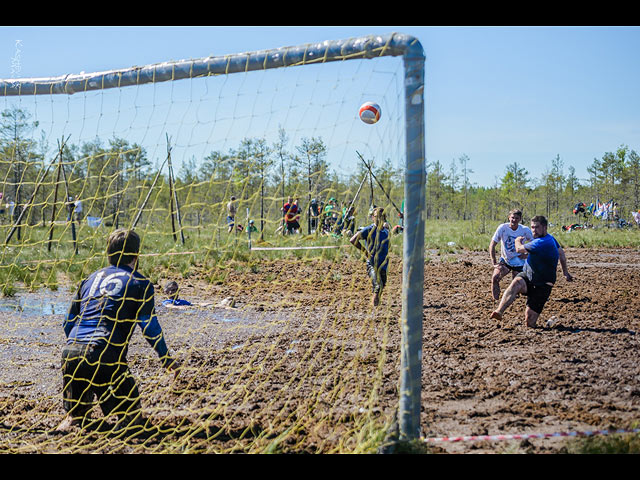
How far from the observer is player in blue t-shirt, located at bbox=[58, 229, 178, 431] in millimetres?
3867

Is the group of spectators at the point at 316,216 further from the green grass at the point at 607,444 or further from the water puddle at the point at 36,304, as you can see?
the water puddle at the point at 36,304

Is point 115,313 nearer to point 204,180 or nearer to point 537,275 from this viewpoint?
point 204,180

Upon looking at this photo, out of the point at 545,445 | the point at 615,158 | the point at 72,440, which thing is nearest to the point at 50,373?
the point at 72,440

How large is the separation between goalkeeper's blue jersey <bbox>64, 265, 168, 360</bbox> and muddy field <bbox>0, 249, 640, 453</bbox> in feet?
2.37

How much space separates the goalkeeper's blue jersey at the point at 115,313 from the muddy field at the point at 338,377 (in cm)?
72

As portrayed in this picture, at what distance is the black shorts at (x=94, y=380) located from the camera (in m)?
3.84

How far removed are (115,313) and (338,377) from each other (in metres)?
2.21

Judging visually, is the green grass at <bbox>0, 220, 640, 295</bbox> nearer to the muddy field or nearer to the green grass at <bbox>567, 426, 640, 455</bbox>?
the muddy field

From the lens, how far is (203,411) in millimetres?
4332

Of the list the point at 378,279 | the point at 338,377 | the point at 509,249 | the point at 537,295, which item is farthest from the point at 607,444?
the point at 509,249

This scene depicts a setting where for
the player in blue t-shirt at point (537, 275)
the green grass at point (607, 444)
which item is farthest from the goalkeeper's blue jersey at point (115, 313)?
the player in blue t-shirt at point (537, 275)

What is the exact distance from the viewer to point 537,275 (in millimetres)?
6840

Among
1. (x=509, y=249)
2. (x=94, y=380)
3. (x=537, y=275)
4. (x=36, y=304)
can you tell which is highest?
(x=509, y=249)

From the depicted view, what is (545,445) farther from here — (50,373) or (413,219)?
(50,373)
